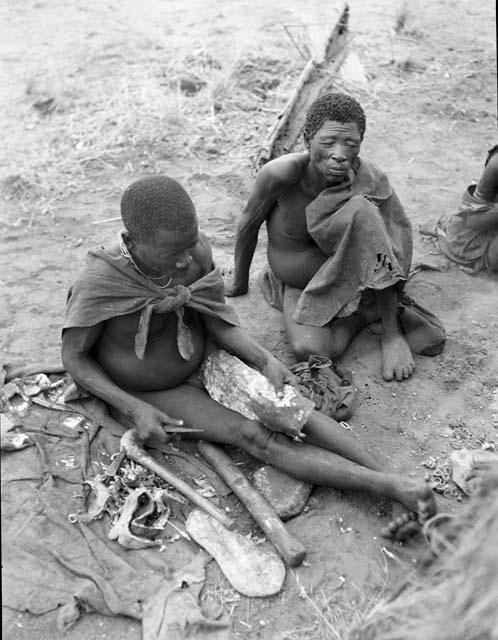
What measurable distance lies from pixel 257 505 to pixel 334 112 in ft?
6.07

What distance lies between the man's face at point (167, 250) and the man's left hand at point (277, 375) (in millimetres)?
541

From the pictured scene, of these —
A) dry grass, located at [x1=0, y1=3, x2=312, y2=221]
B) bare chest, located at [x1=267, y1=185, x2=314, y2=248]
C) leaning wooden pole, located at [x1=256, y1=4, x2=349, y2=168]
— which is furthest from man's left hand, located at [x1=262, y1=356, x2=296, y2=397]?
dry grass, located at [x1=0, y1=3, x2=312, y2=221]

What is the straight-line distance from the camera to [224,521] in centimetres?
282

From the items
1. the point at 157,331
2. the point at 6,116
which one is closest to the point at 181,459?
the point at 157,331

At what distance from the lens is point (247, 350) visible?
10.5 ft

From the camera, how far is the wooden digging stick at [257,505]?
2.71 meters

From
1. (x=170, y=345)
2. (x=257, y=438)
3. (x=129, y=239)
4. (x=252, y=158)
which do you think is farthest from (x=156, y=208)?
(x=252, y=158)

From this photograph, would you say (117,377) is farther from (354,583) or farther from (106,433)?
(354,583)

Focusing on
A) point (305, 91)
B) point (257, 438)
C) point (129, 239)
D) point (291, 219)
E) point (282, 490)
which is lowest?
point (282, 490)

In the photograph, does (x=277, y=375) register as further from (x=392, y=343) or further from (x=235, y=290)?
(x=235, y=290)

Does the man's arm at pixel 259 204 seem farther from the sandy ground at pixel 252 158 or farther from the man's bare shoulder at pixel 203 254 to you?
the man's bare shoulder at pixel 203 254

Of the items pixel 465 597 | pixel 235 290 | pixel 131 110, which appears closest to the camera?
pixel 465 597

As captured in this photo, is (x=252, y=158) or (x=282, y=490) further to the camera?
(x=252, y=158)

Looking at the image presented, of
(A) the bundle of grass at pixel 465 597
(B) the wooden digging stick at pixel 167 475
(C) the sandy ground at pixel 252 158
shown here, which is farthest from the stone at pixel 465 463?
(A) the bundle of grass at pixel 465 597
